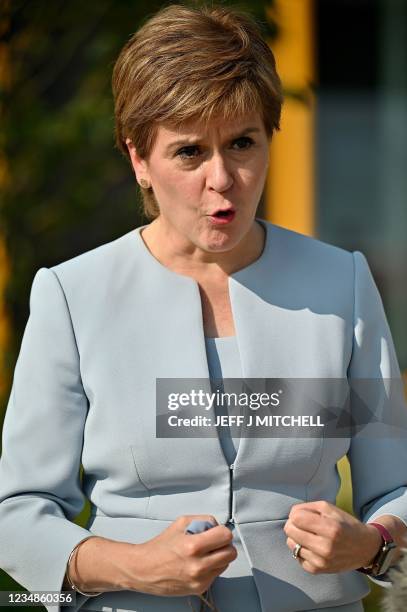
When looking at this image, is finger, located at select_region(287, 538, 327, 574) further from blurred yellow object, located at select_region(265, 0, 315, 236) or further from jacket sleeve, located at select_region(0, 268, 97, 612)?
blurred yellow object, located at select_region(265, 0, 315, 236)

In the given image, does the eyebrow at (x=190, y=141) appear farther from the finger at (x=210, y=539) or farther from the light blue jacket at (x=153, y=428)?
the finger at (x=210, y=539)

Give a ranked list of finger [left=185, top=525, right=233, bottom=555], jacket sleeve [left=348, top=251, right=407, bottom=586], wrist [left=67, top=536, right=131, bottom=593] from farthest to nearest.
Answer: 1. jacket sleeve [left=348, top=251, right=407, bottom=586]
2. wrist [left=67, top=536, right=131, bottom=593]
3. finger [left=185, top=525, right=233, bottom=555]

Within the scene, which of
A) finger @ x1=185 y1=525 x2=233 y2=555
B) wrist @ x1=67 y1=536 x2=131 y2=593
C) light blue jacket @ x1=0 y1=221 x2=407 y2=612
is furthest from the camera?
light blue jacket @ x1=0 y1=221 x2=407 y2=612

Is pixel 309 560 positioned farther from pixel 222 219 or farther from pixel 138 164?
pixel 138 164

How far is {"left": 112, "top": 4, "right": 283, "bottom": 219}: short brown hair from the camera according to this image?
216 cm

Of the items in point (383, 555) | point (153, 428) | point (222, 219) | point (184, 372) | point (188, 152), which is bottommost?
point (383, 555)

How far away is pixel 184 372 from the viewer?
2250 millimetres

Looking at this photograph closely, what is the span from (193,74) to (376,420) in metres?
0.85

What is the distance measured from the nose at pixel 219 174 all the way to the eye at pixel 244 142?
56mm

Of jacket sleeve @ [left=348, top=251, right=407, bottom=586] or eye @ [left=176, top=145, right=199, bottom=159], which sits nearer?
eye @ [left=176, top=145, right=199, bottom=159]

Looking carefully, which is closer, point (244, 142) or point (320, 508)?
point (320, 508)

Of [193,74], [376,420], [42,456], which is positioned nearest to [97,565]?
[42,456]

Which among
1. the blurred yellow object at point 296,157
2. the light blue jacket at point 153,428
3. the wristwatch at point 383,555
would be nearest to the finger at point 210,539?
the light blue jacket at point 153,428

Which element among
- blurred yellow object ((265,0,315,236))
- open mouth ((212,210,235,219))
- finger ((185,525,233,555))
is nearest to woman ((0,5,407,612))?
open mouth ((212,210,235,219))
